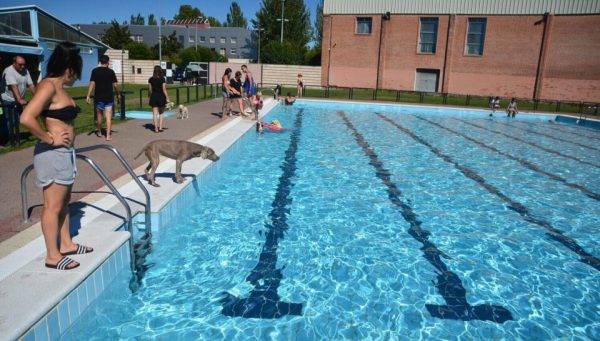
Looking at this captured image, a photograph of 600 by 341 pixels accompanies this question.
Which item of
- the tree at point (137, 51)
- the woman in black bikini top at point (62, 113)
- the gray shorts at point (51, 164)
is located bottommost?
the gray shorts at point (51, 164)

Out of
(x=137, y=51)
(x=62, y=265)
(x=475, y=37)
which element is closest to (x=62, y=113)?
(x=62, y=265)

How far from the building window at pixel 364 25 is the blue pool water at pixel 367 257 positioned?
1209 inches

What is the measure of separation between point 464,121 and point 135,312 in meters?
19.1

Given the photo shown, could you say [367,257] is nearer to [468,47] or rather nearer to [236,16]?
[468,47]

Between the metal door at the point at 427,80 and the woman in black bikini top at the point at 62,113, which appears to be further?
the metal door at the point at 427,80

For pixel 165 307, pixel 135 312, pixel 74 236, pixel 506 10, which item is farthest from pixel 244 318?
pixel 506 10

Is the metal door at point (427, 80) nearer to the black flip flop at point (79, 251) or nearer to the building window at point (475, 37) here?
the building window at point (475, 37)

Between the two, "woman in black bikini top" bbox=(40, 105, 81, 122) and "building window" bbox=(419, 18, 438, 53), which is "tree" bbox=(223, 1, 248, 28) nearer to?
"building window" bbox=(419, 18, 438, 53)

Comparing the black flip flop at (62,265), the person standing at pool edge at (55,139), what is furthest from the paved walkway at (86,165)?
the person standing at pool edge at (55,139)

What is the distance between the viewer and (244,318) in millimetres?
3766

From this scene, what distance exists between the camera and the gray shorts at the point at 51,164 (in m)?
3.01

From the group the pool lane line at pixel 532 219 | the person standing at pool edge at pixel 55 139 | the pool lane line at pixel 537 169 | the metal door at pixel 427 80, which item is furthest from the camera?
the metal door at pixel 427 80

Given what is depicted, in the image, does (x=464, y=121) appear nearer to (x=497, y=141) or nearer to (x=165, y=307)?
(x=497, y=141)

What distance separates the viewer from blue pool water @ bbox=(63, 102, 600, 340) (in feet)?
12.3
